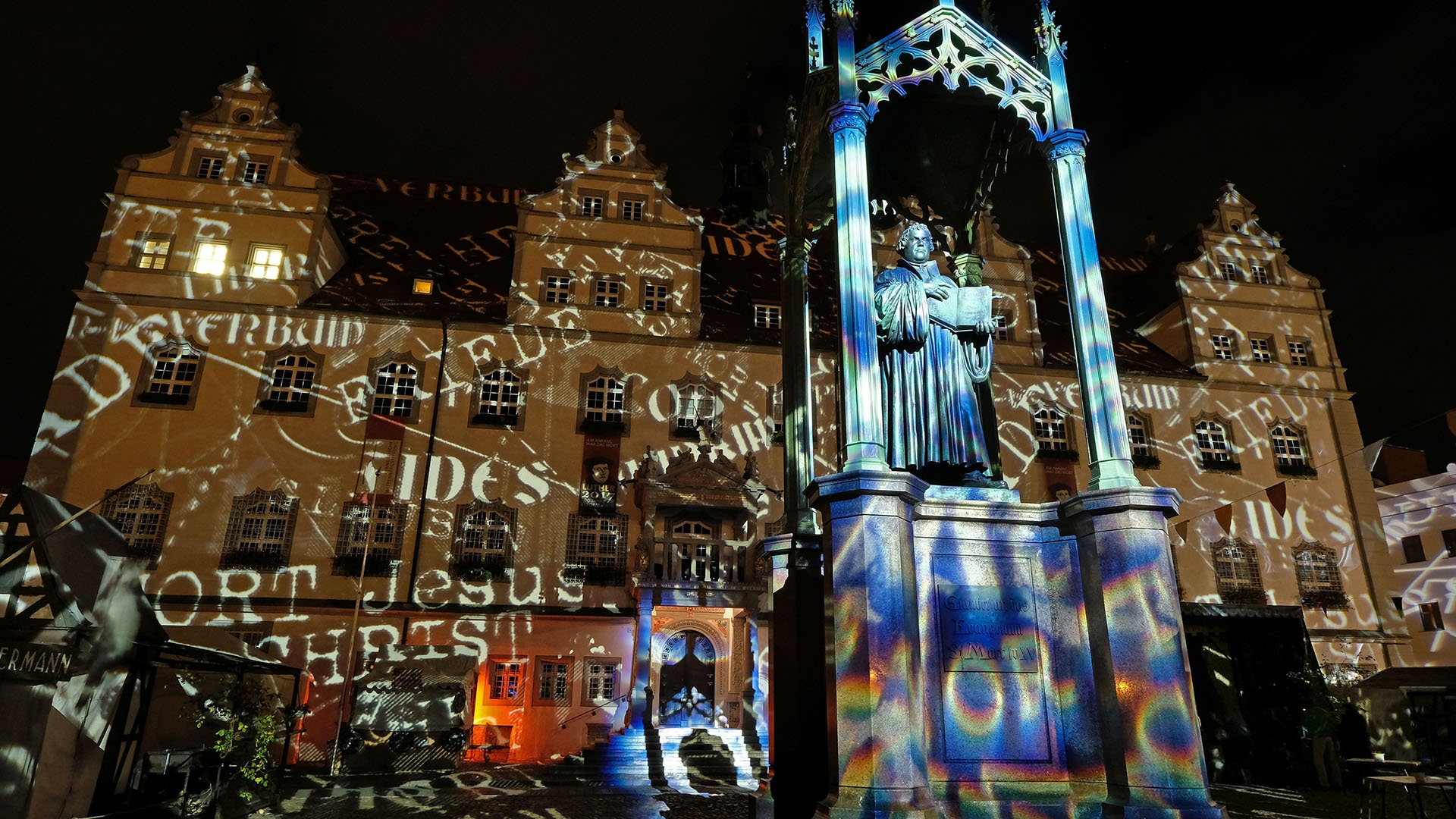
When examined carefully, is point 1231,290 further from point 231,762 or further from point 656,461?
point 231,762

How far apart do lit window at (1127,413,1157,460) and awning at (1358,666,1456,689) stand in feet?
30.3

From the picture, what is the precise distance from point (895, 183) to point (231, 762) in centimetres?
959

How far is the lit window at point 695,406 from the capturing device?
21.2m

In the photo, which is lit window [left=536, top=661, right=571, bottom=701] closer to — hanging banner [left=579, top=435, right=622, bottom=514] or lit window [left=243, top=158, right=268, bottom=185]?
hanging banner [left=579, top=435, right=622, bottom=514]

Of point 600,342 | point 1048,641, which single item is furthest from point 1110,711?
point 600,342

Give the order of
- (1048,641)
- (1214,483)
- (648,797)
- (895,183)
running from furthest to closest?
(1214,483) → (648,797) → (895,183) → (1048,641)

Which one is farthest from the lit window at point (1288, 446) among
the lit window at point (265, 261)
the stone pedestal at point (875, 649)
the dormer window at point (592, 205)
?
the lit window at point (265, 261)

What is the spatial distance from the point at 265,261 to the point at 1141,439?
78.8ft

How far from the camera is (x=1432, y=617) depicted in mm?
27594

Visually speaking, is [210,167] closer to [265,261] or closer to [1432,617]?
[265,261]

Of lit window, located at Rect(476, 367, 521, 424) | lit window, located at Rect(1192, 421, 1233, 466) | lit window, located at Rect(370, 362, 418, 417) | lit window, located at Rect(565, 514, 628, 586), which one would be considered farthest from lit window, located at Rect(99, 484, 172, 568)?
lit window, located at Rect(1192, 421, 1233, 466)

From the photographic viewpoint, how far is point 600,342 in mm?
21406

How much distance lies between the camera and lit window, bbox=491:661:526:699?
1859 centimetres

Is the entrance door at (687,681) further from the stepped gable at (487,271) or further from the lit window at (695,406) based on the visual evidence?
the stepped gable at (487,271)
